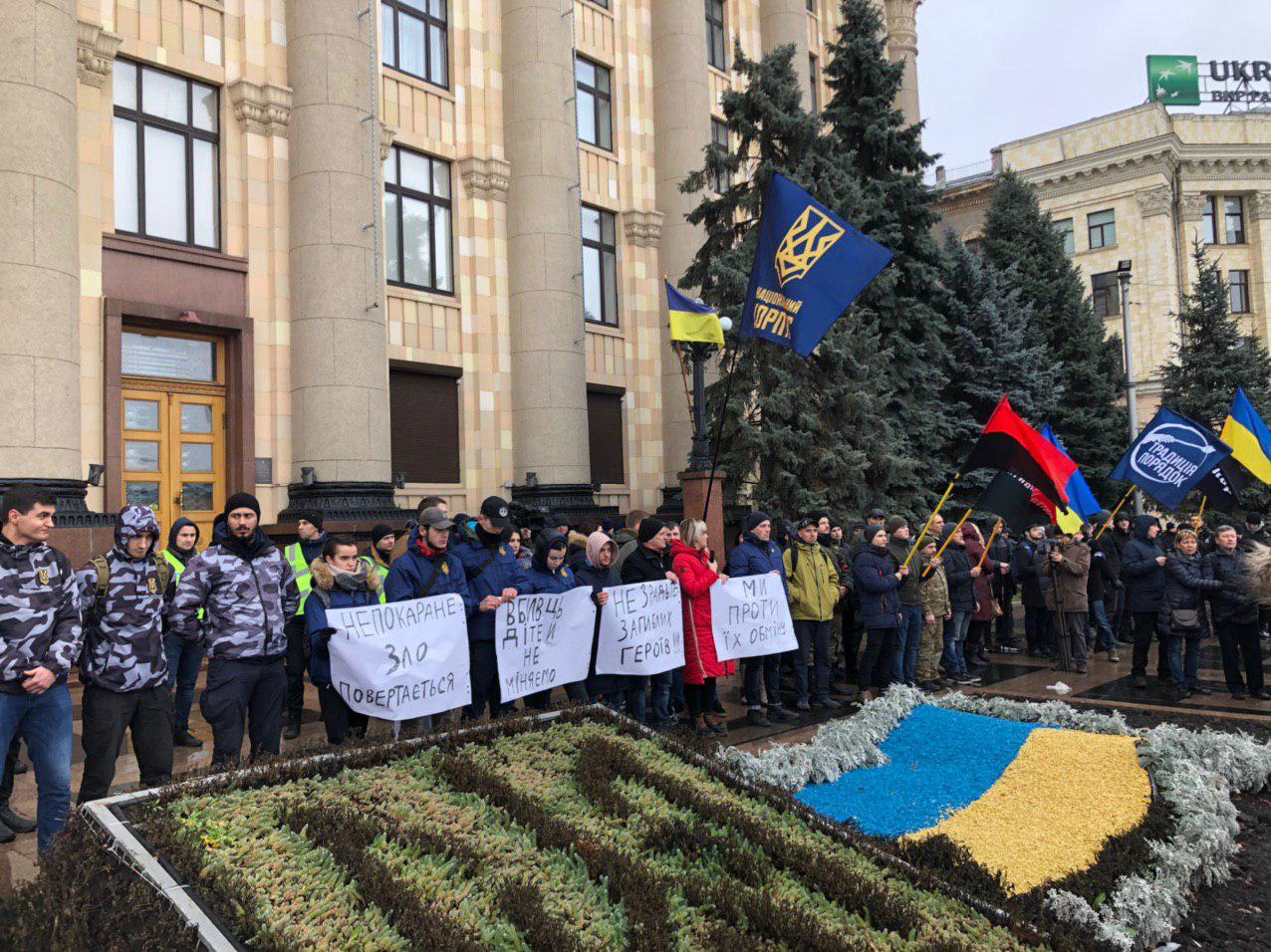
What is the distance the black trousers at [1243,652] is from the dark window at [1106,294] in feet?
134

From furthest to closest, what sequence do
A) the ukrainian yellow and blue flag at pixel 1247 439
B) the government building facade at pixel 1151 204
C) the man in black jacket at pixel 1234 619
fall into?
the government building facade at pixel 1151 204
the ukrainian yellow and blue flag at pixel 1247 439
the man in black jacket at pixel 1234 619

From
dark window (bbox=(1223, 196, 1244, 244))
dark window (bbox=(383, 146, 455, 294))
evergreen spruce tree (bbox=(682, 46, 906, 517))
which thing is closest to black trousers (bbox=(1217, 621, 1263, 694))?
evergreen spruce tree (bbox=(682, 46, 906, 517))

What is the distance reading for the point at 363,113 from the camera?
53.4 ft

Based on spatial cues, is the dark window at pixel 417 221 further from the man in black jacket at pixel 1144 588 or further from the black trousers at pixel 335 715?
the man in black jacket at pixel 1144 588

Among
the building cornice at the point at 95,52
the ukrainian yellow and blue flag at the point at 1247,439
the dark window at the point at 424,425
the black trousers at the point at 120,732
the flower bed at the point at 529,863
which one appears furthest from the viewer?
the dark window at the point at 424,425

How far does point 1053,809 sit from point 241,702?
5.52m

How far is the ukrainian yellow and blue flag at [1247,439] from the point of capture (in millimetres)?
15148

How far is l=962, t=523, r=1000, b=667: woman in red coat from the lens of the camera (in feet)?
45.5

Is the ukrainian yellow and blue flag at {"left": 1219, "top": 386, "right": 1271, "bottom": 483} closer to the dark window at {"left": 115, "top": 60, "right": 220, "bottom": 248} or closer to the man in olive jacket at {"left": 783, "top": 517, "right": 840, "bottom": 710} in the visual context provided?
the man in olive jacket at {"left": 783, "top": 517, "right": 840, "bottom": 710}

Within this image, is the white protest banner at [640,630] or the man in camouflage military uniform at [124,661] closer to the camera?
the man in camouflage military uniform at [124,661]

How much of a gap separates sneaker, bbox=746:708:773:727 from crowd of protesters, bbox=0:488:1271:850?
4 cm

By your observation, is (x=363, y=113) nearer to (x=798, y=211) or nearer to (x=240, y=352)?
(x=240, y=352)

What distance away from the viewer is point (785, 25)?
87.5ft

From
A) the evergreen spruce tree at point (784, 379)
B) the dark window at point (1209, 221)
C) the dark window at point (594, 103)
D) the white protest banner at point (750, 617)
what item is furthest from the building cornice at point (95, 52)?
the dark window at point (1209, 221)
